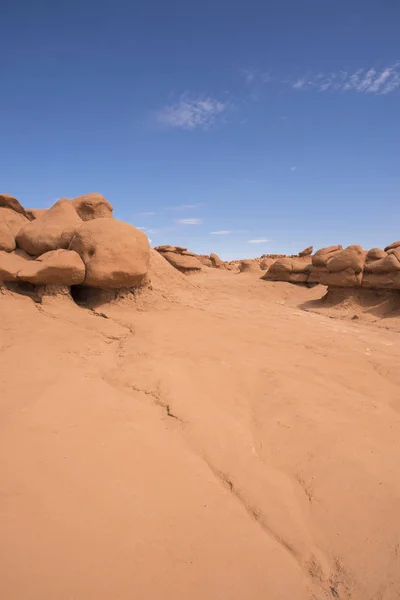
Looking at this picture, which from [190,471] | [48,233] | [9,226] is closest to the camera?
[190,471]

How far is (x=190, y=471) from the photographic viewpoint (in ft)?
7.14

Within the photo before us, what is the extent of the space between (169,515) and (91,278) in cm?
391

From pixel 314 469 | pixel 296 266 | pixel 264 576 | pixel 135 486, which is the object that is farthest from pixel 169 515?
pixel 296 266

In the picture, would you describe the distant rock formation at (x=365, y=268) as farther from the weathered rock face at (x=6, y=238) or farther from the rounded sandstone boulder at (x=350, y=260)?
the weathered rock face at (x=6, y=238)

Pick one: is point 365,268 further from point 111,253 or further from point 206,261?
point 206,261

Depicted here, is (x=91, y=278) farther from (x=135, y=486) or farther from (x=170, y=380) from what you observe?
(x=135, y=486)

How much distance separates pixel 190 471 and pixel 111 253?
146 inches

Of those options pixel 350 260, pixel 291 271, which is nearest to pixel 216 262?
pixel 291 271

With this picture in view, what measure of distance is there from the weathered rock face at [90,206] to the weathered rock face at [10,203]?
3.10 feet

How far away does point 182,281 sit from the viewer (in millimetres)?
7113

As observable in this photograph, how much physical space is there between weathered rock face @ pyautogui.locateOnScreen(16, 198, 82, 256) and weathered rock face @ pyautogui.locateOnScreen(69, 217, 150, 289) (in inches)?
12.7

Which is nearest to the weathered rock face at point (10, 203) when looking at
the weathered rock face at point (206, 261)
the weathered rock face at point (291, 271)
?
Answer: the weathered rock face at point (291, 271)

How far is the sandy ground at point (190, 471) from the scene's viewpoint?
1541 millimetres

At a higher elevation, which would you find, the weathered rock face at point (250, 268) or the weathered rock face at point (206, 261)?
the weathered rock face at point (206, 261)
